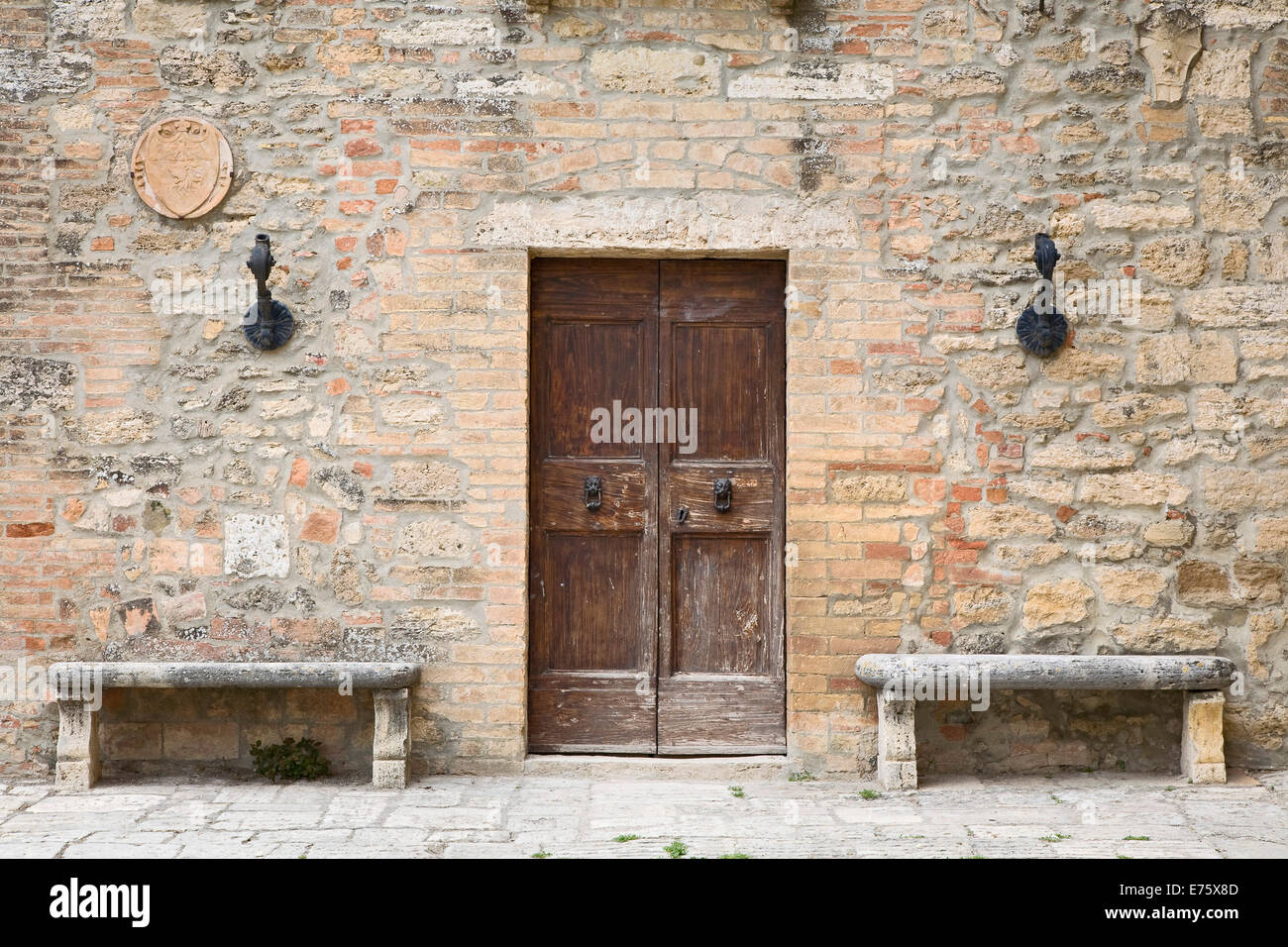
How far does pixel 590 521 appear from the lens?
4527 millimetres

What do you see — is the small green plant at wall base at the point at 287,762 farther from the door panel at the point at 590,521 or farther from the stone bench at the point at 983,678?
the stone bench at the point at 983,678

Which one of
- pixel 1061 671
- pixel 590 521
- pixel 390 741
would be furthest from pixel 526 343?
pixel 1061 671

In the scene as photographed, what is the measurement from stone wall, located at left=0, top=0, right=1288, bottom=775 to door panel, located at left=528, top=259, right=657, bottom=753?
0.56 feet

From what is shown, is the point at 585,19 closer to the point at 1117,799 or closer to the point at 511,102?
the point at 511,102

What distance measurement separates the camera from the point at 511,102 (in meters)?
4.42

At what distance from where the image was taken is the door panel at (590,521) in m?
4.52

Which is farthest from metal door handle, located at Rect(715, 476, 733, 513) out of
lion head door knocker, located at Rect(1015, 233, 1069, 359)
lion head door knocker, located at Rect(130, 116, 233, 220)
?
lion head door knocker, located at Rect(130, 116, 233, 220)

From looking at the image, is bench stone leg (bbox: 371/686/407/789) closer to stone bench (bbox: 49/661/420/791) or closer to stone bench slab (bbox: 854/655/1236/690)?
stone bench (bbox: 49/661/420/791)

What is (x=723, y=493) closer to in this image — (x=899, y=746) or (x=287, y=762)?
Result: (x=899, y=746)

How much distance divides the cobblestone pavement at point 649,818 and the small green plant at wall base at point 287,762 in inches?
3.5

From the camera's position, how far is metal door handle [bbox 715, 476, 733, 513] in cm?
448

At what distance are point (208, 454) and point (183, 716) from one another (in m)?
1.12

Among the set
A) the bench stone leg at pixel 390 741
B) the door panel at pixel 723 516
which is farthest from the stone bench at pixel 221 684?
the door panel at pixel 723 516

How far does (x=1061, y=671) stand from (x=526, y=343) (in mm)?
2583
